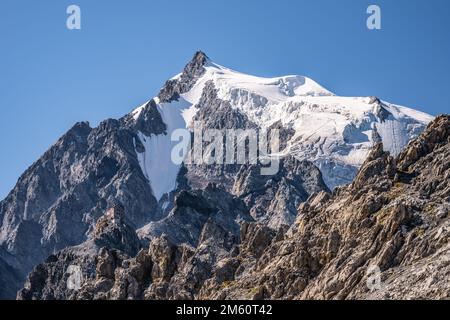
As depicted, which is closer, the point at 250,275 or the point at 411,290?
the point at 411,290

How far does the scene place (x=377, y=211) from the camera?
7421 inches

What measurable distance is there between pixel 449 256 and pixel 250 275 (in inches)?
1747
